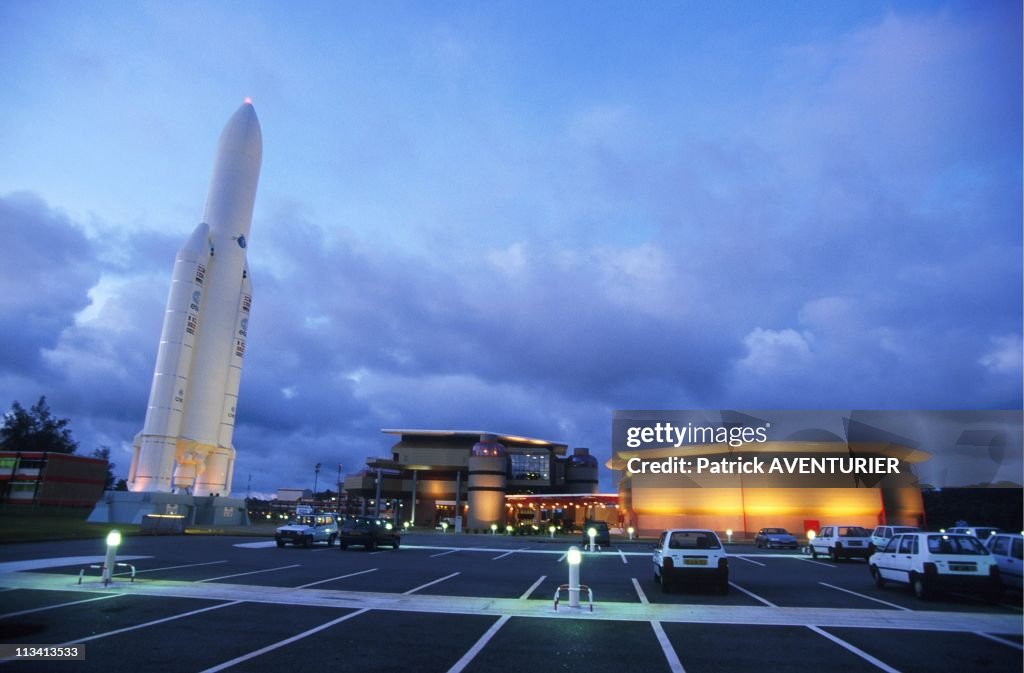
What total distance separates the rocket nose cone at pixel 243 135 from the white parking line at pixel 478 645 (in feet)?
163

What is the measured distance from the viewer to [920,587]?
1349 cm

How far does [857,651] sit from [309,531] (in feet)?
82.2

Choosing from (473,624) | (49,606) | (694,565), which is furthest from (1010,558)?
(49,606)

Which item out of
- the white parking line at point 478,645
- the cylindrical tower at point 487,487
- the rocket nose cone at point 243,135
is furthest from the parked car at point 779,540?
the rocket nose cone at point 243,135

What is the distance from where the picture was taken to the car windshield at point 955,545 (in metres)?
13.3

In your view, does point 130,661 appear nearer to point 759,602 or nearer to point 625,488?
point 759,602

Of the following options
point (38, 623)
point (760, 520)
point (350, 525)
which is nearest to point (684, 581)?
point (38, 623)

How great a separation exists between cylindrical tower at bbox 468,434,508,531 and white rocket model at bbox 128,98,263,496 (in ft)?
107

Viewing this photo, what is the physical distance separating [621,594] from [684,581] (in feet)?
4.96

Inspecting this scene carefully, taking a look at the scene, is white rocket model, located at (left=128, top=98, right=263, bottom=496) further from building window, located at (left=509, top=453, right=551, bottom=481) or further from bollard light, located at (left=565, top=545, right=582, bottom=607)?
building window, located at (left=509, top=453, right=551, bottom=481)

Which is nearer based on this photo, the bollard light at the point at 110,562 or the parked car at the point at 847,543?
the bollard light at the point at 110,562

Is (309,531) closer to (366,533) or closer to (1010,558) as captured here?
(366,533)

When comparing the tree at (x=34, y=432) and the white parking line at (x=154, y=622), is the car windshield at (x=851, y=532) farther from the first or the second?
Result: the tree at (x=34, y=432)

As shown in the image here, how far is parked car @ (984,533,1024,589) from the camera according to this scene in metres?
14.0
